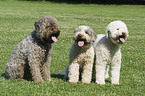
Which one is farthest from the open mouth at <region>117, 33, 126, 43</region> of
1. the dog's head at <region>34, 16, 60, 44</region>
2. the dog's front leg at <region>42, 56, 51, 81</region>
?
the dog's front leg at <region>42, 56, 51, 81</region>

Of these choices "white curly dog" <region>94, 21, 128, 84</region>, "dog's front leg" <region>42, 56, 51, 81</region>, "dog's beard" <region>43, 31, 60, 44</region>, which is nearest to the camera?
"dog's beard" <region>43, 31, 60, 44</region>

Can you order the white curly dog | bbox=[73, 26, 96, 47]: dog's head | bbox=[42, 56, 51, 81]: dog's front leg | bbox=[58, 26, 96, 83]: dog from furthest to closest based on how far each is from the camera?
bbox=[42, 56, 51, 81]: dog's front leg < the white curly dog < bbox=[58, 26, 96, 83]: dog < bbox=[73, 26, 96, 47]: dog's head

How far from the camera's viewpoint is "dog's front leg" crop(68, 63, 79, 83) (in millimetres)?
6070

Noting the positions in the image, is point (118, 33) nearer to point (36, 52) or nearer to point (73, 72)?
point (73, 72)

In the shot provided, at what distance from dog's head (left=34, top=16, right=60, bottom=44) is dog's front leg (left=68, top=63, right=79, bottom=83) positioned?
0.94m

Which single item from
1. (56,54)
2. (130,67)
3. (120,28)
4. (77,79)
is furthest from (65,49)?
(120,28)

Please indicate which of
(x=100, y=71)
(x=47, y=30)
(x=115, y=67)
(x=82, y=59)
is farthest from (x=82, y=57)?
(x=47, y=30)

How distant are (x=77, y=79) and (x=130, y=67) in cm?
269

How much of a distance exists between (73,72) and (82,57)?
0.47 metres

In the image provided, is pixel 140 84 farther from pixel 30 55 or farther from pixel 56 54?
pixel 56 54

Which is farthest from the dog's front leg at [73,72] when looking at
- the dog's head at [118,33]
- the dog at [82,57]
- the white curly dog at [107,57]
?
the dog's head at [118,33]

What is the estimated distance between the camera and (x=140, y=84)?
20.9 feet

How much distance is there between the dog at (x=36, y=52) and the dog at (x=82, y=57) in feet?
2.08

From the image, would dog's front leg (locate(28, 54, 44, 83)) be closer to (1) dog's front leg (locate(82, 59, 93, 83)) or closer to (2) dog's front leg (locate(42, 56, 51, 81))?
(2) dog's front leg (locate(42, 56, 51, 81))
